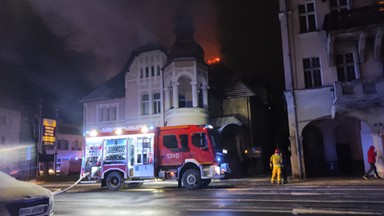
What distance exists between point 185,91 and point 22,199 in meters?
23.6

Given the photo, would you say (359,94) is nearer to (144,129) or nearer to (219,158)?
(219,158)

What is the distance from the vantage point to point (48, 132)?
31250 millimetres

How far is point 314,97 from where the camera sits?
21719mm

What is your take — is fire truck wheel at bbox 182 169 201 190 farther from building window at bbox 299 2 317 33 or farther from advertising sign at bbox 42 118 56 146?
advertising sign at bbox 42 118 56 146

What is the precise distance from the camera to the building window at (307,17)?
22.7 m

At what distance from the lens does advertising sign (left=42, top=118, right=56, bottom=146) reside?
30719 millimetres

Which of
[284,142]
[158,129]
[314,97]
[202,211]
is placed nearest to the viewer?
[202,211]

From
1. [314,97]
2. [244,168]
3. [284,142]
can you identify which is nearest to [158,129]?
[314,97]

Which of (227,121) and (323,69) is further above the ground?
(323,69)

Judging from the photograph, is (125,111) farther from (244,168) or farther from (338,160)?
(338,160)

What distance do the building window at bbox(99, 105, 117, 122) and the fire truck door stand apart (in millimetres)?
15482

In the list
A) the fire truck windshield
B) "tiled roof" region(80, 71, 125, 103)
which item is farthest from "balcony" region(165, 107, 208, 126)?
the fire truck windshield

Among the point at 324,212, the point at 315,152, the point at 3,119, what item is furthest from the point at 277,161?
the point at 3,119

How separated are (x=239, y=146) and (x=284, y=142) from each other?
1224 cm
